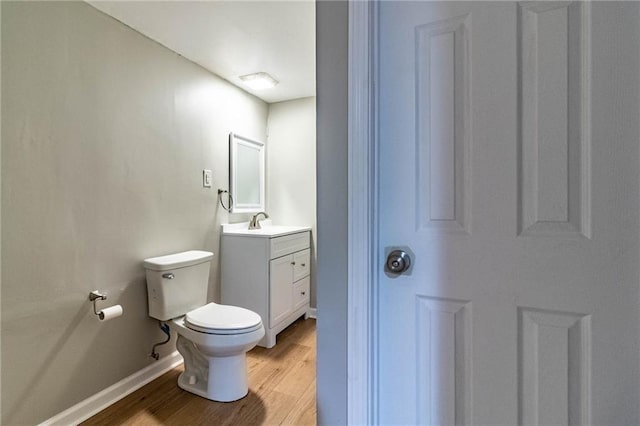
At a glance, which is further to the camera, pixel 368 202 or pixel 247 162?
pixel 247 162

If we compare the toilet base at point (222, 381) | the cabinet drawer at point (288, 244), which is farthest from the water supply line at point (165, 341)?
the cabinet drawer at point (288, 244)

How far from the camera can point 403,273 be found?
786mm

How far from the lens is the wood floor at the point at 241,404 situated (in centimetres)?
151

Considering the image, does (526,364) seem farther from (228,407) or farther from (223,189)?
(223,189)

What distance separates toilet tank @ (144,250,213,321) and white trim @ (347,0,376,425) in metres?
1.37

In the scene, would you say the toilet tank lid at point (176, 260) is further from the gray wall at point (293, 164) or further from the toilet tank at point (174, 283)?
the gray wall at point (293, 164)

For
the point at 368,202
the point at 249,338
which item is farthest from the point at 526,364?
the point at 249,338

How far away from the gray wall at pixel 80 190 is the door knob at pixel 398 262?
1523mm

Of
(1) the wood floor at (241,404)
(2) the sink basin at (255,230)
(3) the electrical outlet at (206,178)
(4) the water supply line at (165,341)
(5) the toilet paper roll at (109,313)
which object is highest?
(3) the electrical outlet at (206,178)

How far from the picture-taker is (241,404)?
164 cm

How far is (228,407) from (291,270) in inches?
42.9

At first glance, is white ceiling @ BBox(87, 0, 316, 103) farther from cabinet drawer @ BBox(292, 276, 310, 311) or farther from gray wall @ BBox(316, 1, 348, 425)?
cabinet drawer @ BBox(292, 276, 310, 311)

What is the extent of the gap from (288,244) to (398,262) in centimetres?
177

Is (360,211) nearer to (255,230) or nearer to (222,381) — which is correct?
(222,381)
